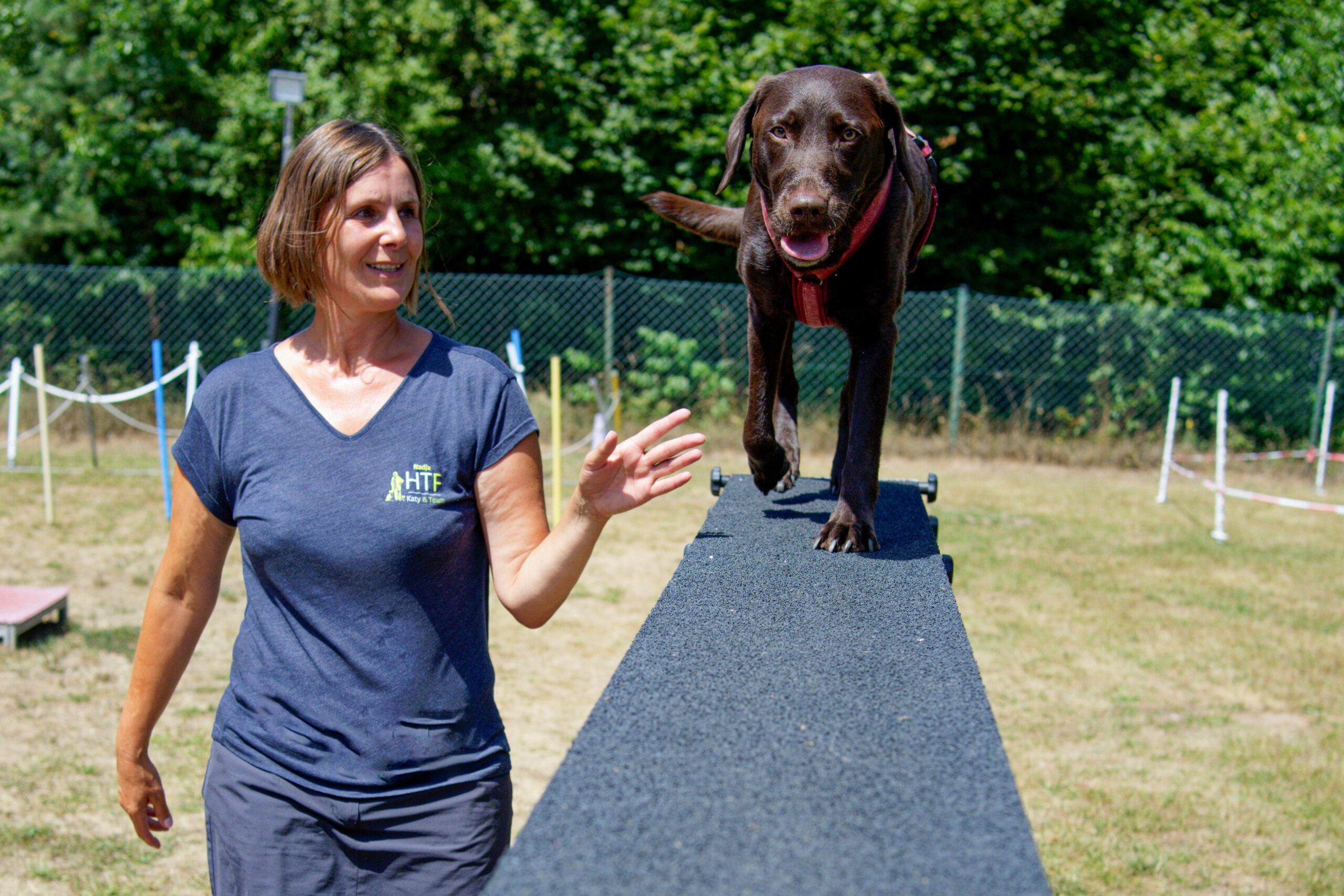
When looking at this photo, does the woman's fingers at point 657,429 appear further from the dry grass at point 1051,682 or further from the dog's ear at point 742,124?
the dry grass at point 1051,682

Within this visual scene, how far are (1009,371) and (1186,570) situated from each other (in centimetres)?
487

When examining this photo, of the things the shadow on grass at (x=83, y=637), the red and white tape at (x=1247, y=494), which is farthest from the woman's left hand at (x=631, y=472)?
the red and white tape at (x=1247, y=494)

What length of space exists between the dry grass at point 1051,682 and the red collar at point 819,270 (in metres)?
2.49

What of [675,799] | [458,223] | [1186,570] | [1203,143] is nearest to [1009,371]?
[1203,143]

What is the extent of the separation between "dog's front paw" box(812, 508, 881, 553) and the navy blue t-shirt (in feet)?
2.82

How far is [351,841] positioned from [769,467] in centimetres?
149

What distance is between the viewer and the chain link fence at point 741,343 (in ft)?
40.9

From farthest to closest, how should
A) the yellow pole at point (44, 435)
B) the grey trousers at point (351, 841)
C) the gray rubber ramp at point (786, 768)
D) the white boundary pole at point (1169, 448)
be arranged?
the white boundary pole at point (1169, 448) < the yellow pole at point (44, 435) < the grey trousers at point (351, 841) < the gray rubber ramp at point (786, 768)

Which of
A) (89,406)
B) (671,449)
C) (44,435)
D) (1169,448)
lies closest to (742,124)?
(671,449)

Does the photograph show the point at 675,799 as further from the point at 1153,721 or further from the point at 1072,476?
the point at 1072,476

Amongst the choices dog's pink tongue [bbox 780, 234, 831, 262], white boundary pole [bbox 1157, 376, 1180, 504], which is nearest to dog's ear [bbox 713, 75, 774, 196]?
dog's pink tongue [bbox 780, 234, 831, 262]

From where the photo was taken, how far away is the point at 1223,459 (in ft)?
30.7

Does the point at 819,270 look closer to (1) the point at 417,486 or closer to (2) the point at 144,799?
(1) the point at 417,486

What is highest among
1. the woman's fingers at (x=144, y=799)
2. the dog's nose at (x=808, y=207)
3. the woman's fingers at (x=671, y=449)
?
the dog's nose at (x=808, y=207)
